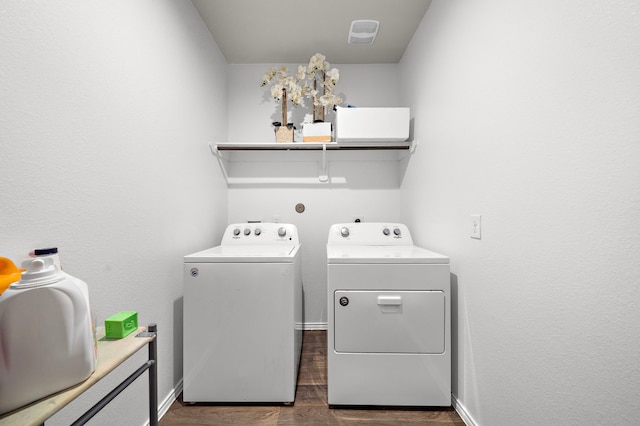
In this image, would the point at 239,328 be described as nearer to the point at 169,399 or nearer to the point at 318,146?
the point at 169,399

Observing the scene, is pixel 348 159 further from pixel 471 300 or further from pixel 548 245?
pixel 548 245

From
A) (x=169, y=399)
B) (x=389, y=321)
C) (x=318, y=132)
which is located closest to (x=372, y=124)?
(x=318, y=132)

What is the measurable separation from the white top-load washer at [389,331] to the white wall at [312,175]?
3.49 ft

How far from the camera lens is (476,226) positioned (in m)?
1.34

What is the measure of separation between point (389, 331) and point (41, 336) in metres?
1.40

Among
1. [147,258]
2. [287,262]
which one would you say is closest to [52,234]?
[147,258]

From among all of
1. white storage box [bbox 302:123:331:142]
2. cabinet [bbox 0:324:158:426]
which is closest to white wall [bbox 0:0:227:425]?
cabinet [bbox 0:324:158:426]

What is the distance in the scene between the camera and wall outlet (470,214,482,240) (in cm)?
A: 131

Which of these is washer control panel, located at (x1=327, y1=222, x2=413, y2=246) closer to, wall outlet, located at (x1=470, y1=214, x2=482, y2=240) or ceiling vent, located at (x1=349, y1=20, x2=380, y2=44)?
wall outlet, located at (x1=470, y1=214, x2=482, y2=240)

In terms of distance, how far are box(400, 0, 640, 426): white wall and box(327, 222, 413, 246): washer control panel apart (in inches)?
24.9

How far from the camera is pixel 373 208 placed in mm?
2604

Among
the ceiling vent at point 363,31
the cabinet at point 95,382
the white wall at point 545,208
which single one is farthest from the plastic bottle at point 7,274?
the ceiling vent at point 363,31

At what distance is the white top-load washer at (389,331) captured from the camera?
59.7 inches

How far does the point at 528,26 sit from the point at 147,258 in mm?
1855
